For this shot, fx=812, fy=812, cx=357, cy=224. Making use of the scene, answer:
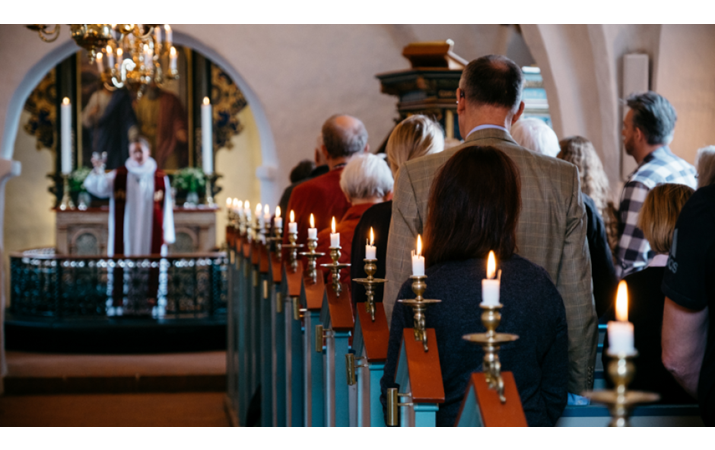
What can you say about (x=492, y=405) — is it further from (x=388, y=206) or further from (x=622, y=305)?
(x=388, y=206)

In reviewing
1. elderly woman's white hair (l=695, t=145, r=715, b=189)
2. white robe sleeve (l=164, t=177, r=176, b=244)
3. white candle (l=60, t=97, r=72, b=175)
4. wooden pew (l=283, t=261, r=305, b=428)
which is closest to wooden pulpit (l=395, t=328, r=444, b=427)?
elderly woman's white hair (l=695, t=145, r=715, b=189)

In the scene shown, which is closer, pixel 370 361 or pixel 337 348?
A: pixel 370 361

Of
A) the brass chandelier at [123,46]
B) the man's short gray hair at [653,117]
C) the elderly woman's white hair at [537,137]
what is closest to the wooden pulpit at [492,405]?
the elderly woman's white hair at [537,137]

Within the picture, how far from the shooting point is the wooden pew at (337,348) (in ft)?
8.28

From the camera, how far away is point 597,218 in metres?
3.09

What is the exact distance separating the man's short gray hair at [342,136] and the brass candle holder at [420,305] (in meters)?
2.60

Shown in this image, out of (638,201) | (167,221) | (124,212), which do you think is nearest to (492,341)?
(638,201)

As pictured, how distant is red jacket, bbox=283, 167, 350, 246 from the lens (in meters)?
4.21

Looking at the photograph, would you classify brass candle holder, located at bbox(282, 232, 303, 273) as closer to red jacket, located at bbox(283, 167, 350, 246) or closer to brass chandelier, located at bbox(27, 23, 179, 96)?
red jacket, located at bbox(283, 167, 350, 246)

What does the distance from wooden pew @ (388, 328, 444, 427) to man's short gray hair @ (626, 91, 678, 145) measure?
2537 millimetres

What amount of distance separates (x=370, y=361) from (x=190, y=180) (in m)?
10.8

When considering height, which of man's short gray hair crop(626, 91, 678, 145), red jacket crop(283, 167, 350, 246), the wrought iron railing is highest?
man's short gray hair crop(626, 91, 678, 145)

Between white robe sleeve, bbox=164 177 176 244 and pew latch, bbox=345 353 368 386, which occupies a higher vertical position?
white robe sleeve, bbox=164 177 176 244

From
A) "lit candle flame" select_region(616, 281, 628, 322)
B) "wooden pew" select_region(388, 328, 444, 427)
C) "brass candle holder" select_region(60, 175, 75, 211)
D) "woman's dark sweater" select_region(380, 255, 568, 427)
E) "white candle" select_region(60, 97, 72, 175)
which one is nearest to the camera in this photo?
"lit candle flame" select_region(616, 281, 628, 322)
